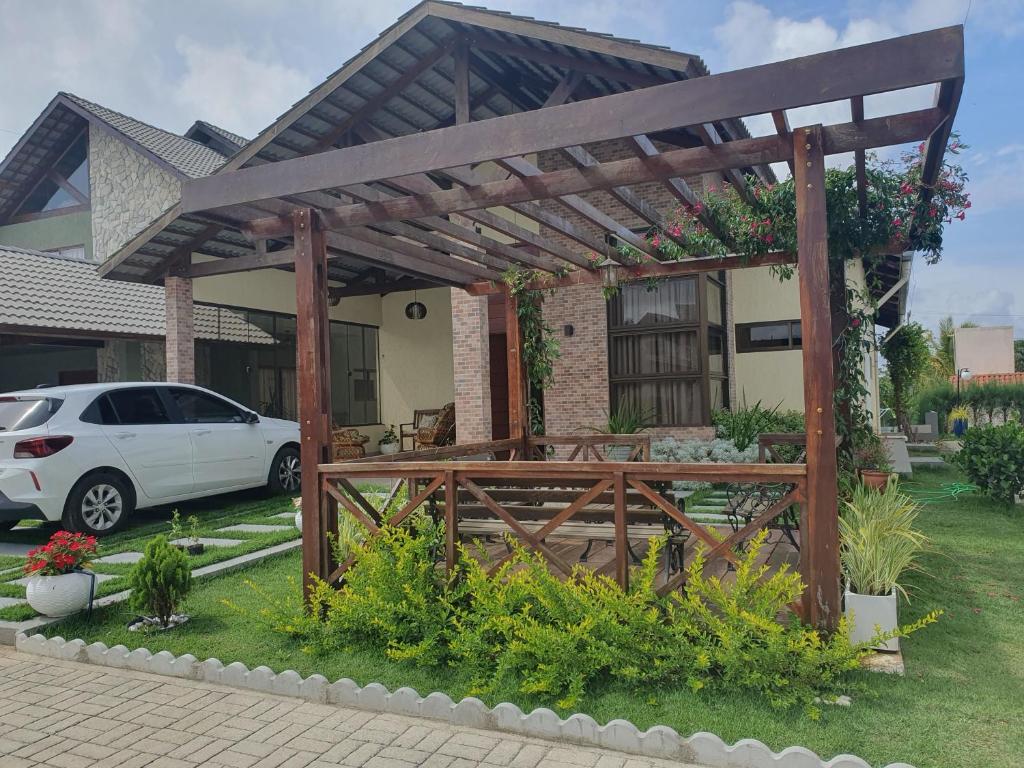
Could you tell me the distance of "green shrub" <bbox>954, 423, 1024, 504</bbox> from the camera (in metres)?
8.40

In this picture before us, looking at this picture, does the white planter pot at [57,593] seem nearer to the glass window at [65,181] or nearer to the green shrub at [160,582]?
the green shrub at [160,582]

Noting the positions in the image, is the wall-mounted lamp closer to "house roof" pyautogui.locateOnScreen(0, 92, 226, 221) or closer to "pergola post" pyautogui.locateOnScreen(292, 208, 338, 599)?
"house roof" pyautogui.locateOnScreen(0, 92, 226, 221)

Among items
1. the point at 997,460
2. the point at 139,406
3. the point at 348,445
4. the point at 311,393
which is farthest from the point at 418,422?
the point at 311,393

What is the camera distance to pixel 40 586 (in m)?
4.93

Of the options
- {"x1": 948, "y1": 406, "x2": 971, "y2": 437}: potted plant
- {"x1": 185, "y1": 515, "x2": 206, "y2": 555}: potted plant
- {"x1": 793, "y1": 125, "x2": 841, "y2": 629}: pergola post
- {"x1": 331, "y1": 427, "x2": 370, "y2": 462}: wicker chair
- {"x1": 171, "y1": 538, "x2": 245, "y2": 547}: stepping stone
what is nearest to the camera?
{"x1": 793, "y1": 125, "x2": 841, "y2": 629}: pergola post

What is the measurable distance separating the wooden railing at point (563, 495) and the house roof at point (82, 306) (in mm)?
9020

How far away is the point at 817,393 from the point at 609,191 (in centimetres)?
178

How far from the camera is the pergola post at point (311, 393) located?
4723mm

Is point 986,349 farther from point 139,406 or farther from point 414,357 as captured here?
point 139,406

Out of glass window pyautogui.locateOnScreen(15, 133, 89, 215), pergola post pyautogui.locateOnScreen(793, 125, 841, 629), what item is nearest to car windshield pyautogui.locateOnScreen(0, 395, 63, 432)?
pergola post pyautogui.locateOnScreen(793, 125, 841, 629)

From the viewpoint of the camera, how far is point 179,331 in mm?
11734

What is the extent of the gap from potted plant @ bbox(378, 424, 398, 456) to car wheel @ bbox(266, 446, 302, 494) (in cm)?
575

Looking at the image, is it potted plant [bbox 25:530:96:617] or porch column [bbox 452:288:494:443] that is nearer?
potted plant [bbox 25:530:96:617]

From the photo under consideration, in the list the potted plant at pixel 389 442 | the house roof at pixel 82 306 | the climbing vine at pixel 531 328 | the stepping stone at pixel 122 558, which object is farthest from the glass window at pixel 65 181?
the climbing vine at pixel 531 328
